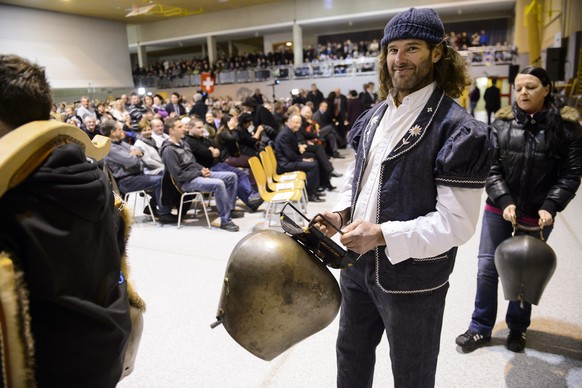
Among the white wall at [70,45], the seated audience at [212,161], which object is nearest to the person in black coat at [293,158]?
the seated audience at [212,161]

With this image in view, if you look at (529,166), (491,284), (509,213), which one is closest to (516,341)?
(491,284)

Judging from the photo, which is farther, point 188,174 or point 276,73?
point 276,73

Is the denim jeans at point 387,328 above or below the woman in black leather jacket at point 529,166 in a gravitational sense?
below

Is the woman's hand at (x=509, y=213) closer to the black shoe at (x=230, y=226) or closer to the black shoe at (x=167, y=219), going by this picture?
the black shoe at (x=230, y=226)

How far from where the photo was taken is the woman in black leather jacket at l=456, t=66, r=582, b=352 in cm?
215

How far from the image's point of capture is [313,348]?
8.19 ft

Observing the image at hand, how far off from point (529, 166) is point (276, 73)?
59.8ft

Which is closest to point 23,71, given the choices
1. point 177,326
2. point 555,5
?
point 177,326

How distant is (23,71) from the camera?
94cm

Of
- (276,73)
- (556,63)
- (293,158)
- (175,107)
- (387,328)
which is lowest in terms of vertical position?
(293,158)

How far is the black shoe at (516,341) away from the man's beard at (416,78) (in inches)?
70.9

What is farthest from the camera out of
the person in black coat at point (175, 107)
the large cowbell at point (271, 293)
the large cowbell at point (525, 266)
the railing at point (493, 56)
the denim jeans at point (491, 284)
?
the railing at point (493, 56)

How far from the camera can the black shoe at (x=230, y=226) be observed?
4977 millimetres

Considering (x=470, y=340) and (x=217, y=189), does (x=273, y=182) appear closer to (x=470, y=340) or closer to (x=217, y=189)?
(x=217, y=189)
